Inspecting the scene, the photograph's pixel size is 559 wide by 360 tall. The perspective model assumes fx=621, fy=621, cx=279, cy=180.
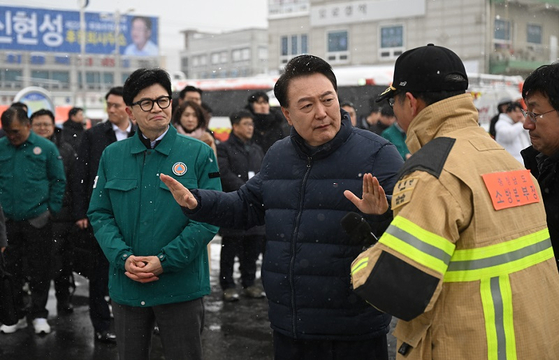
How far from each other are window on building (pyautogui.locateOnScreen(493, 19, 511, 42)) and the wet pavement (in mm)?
24989

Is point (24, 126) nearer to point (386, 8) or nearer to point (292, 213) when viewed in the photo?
point (292, 213)

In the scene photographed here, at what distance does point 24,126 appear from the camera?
5918mm

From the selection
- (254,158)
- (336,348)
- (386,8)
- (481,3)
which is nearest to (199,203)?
(336,348)

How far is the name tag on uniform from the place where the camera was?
79.3 inches

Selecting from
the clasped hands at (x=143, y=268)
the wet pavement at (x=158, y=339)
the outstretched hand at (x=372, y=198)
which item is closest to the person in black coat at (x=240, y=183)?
the wet pavement at (x=158, y=339)

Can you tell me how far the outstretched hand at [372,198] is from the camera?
2.40 metres

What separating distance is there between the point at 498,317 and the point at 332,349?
0.96 metres

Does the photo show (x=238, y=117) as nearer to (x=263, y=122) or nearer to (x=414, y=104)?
(x=263, y=122)

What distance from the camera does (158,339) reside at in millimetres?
5902

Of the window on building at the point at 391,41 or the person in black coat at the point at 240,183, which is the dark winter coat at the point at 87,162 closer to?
the person in black coat at the point at 240,183

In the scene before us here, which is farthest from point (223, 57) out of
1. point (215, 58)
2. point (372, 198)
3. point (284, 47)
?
point (372, 198)

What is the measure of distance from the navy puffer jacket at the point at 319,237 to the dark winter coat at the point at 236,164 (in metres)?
3.75

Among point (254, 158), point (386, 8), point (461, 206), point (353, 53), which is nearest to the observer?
point (461, 206)

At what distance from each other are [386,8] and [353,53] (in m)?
3.32
